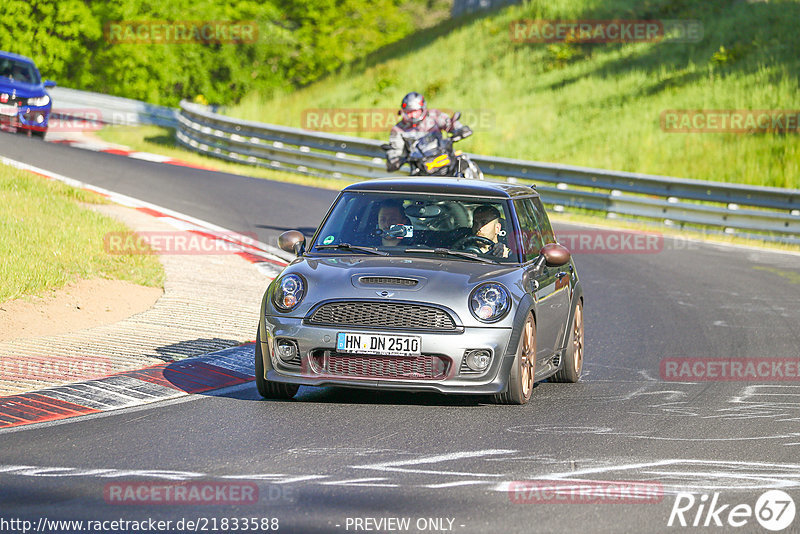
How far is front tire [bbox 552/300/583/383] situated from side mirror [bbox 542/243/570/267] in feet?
2.65

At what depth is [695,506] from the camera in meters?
5.75

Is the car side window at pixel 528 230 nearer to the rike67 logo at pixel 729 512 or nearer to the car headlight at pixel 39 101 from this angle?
the rike67 logo at pixel 729 512

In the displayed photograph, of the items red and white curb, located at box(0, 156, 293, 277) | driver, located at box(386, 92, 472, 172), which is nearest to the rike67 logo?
red and white curb, located at box(0, 156, 293, 277)

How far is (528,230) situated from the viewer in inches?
369

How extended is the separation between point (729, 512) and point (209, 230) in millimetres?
12567

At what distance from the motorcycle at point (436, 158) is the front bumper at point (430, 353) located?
7.06 m

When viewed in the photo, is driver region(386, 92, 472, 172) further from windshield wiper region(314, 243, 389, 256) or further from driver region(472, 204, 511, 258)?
windshield wiper region(314, 243, 389, 256)

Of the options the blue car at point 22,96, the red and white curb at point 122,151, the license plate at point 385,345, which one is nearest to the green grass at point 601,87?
the red and white curb at point 122,151

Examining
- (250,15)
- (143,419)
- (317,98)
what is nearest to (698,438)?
(143,419)

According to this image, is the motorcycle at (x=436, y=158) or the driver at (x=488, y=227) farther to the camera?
the motorcycle at (x=436, y=158)

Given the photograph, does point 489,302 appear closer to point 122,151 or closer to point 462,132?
point 462,132

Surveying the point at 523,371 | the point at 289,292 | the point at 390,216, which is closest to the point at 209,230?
the point at 390,216

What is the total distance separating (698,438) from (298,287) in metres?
2.71

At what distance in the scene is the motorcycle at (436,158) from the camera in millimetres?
14969
